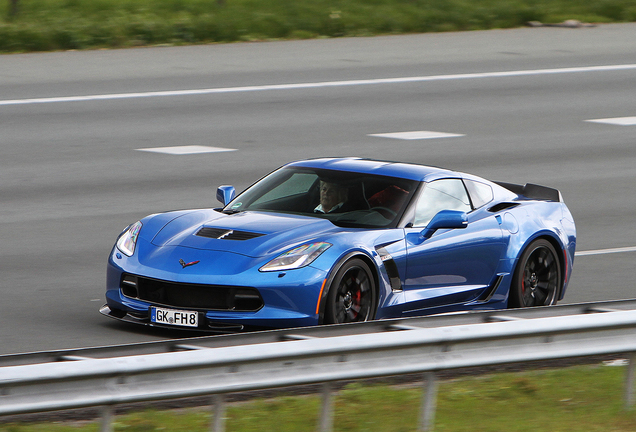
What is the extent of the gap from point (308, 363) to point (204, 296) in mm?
2542

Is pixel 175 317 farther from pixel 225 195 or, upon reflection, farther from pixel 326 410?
pixel 326 410

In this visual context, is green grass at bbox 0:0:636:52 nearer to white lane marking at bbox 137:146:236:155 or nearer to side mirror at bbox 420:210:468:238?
white lane marking at bbox 137:146:236:155

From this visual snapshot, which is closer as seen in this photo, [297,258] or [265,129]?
[297,258]

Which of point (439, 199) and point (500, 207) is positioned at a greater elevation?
point (439, 199)

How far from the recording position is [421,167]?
9.98m

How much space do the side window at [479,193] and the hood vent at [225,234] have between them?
210 cm

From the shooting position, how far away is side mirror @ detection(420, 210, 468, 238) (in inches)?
362

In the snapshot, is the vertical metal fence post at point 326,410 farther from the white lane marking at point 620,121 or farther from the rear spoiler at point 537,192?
the white lane marking at point 620,121

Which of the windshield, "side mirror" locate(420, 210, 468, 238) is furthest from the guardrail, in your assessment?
the windshield

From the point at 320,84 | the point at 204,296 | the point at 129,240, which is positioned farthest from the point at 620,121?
the point at 204,296

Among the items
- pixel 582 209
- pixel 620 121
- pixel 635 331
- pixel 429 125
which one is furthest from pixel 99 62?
pixel 635 331

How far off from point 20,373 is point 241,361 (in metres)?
1.01

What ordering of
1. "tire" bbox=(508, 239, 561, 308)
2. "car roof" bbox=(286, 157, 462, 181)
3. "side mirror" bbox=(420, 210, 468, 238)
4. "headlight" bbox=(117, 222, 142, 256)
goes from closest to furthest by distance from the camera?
"headlight" bbox=(117, 222, 142, 256)
"side mirror" bbox=(420, 210, 468, 238)
"car roof" bbox=(286, 157, 462, 181)
"tire" bbox=(508, 239, 561, 308)

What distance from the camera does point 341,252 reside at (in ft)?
28.0
